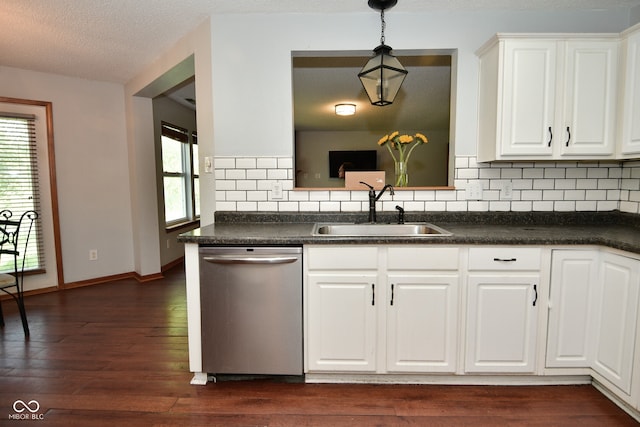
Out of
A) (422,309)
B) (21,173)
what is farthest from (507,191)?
(21,173)

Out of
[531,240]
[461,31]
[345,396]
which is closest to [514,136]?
[531,240]

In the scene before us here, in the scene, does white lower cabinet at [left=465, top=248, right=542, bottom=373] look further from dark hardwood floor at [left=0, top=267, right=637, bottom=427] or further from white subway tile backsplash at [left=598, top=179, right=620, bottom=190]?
white subway tile backsplash at [left=598, top=179, right=620, bottom=190]

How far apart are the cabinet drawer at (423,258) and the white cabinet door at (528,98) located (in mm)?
769

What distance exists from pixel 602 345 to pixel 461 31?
81.8 inches

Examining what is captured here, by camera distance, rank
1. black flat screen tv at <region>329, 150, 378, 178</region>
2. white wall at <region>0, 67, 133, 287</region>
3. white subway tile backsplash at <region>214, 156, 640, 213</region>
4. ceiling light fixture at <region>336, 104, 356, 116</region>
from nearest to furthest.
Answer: white subway tile backsplash at <region>214, 156, 640, 213</region>
white wall at <region>0, 67, 133, 287</region>
ceiling light fixture at <region>336, 104, 356, 116</region>
black flat screen tv at <region>329, 150, 378, 178</region>

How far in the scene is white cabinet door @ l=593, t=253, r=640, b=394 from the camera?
1603 mm

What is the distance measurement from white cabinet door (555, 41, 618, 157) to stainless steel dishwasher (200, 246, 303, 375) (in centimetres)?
177

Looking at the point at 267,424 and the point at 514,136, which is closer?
the point at 267,424

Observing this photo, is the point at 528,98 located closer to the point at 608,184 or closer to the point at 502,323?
the point at 608,184

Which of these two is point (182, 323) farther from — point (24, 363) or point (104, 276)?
point (104, 276)

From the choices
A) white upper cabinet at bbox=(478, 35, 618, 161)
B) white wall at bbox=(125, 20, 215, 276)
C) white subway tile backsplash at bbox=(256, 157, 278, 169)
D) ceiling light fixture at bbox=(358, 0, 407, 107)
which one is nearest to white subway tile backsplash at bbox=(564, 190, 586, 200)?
white upper cabinet at bbox=(478, 35, 618, 161)

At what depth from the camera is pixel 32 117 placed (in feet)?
11.1

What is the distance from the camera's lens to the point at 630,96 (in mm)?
1902

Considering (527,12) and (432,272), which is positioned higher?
(527,12)
